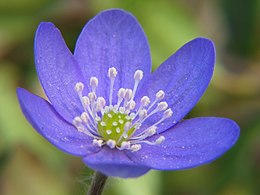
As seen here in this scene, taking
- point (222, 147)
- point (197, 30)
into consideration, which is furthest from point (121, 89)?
point (197, 30)

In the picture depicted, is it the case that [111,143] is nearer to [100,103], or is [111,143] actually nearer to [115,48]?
[100,103]

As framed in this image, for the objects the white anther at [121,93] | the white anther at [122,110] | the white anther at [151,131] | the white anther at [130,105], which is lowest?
the white anther at [151,131]

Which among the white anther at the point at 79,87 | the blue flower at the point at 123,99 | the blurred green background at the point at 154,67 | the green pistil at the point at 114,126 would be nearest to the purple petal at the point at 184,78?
the blue flower at the point at 123,99

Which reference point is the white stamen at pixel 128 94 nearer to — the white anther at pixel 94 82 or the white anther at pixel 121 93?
the white anther at pixel 121 93

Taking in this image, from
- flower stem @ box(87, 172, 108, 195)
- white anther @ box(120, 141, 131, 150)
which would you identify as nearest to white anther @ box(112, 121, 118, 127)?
white anther @ box(120, 141, 131, 150)

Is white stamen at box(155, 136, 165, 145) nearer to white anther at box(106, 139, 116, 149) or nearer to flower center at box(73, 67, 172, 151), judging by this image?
flower center at box(73, 67, 172, 151)

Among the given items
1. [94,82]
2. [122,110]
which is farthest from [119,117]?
[94,82]
